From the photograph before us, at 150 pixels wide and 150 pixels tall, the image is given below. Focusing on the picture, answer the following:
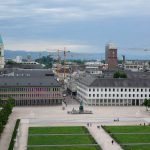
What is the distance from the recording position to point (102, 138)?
6744cm

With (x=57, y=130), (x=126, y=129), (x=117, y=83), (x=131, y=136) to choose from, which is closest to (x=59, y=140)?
(x=57, y=130)

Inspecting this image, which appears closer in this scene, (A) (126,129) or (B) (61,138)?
(B) (61,138)

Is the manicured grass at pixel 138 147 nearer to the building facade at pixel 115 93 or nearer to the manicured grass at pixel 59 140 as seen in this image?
the manicured grass at pixel 59 140

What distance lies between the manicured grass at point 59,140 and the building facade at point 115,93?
158 ft

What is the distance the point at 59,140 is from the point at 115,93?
5211cm

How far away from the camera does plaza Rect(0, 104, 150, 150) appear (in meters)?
66.7

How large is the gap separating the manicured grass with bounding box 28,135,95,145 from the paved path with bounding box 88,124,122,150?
1319 millimetres

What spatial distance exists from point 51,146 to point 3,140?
26.5 ft

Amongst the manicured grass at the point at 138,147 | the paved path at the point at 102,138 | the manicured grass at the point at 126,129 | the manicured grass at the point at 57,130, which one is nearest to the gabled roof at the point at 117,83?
the paved path at the point at 102,138

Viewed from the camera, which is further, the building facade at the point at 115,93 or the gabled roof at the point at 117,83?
the gabled roof at the point at 117,83

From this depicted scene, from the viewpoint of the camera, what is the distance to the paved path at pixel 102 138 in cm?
6091

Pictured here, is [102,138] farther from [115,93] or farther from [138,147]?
[115,93]

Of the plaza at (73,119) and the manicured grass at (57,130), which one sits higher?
the manicured grass at (57,130)

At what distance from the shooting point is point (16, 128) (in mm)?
Result: 75562
